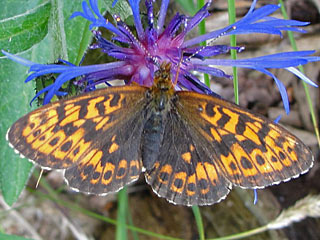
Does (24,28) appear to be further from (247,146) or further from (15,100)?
(247,146)

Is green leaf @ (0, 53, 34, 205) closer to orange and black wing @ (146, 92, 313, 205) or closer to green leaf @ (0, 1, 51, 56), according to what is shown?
green leaf @ (0, 1, 51, 56)

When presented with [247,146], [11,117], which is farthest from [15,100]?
[247,146]

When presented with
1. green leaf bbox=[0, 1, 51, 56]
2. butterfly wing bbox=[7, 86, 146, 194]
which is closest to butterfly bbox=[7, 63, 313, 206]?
butterfly wing bbox=[7, 86, 146, 194]

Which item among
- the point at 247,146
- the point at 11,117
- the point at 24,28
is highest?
the point at 24,28

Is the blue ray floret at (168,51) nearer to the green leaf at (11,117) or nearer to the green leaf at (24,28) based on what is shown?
the green leaf at (24,28)

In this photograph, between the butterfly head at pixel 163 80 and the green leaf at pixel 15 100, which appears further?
the green leaf at pixel 15 100

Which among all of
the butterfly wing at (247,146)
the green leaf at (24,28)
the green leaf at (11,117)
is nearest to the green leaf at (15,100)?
the green leaf at (11,117)

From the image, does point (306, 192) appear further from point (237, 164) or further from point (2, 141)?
point (2, 141)
